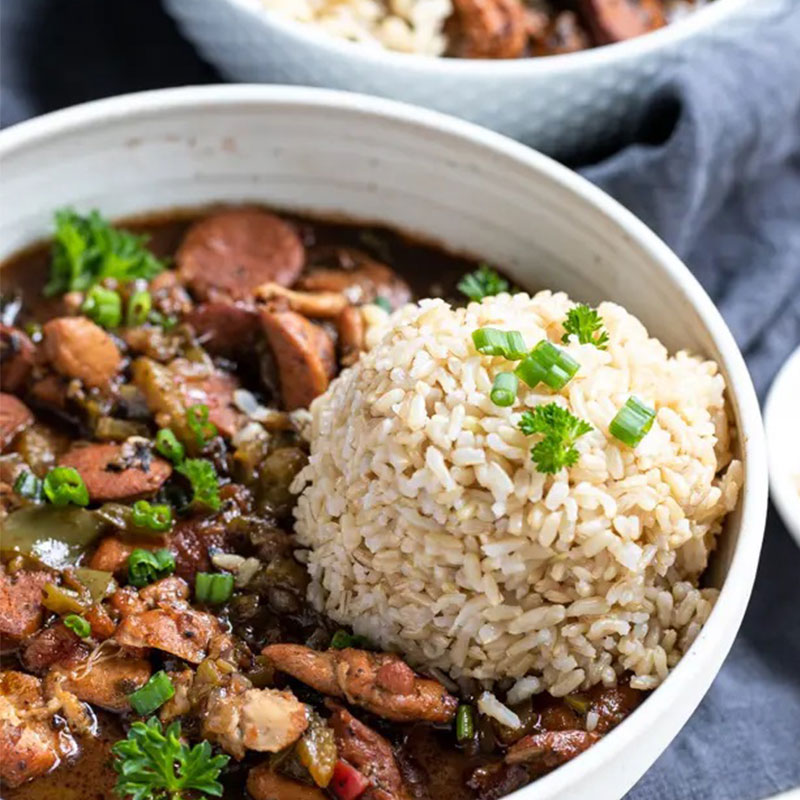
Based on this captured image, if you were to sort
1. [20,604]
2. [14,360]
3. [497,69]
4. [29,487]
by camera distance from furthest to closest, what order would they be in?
[497,69], [14,360], [29,487], [20,604]

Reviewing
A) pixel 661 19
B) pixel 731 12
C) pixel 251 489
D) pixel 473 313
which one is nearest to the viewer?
pixel 473 313

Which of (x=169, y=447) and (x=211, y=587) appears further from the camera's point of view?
(x=169, y=447)


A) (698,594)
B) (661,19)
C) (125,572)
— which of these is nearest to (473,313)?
(698,594)

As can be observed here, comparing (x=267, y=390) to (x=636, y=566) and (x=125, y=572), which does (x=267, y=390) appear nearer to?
(x=125, y=572)

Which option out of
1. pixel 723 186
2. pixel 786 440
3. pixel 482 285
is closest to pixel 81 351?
pixel 482 285

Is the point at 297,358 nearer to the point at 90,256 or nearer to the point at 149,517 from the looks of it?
the point at 149,517

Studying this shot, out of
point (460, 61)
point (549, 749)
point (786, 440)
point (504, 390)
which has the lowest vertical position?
point (786, 440)

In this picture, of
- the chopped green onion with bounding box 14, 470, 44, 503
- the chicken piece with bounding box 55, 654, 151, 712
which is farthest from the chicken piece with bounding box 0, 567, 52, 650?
the chopped green onion with bounding box 14, 470, 44, 503
